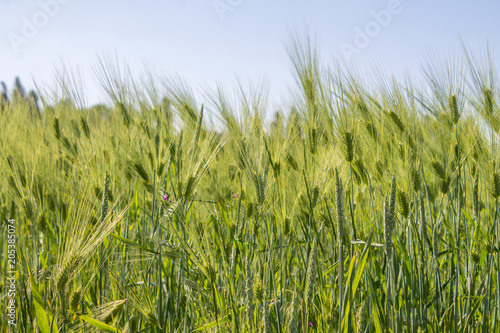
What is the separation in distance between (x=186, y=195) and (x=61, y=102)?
1062mm

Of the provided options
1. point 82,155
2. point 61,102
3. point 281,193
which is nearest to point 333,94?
point 281,193

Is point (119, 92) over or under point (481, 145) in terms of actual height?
over

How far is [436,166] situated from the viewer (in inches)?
47.2

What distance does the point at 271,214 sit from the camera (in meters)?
1.19

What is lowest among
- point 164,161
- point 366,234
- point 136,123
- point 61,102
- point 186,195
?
point 366,234

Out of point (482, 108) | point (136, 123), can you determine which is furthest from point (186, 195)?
point (482, 108)

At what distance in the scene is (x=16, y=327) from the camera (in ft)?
4.02

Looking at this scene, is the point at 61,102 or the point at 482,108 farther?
the point at 61,102

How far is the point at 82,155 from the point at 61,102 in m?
0.56

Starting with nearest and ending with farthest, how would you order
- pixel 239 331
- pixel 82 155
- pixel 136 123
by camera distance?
pixel 239 331
pixel 82 155
pixel 136 123

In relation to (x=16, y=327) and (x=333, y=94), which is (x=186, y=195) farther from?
(x=16, y=327)

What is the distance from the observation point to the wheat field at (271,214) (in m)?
0.98

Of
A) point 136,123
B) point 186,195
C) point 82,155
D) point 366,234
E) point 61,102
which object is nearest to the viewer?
point 186,195

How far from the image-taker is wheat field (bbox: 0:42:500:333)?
3.23 feet
